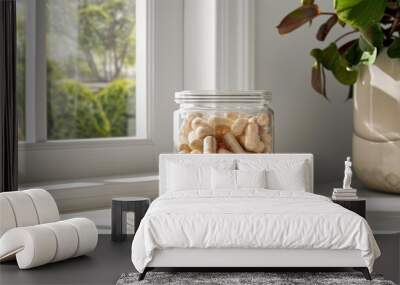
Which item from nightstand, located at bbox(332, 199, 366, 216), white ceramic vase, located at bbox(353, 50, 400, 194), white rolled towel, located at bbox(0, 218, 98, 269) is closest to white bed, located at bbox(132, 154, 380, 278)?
white rolled towel, located at bbox(0, 218, 98, 269)

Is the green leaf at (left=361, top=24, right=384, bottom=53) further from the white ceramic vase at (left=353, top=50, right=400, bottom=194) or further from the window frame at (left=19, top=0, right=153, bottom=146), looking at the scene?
the window frame at (left=19, top=0, right=153, bottom=146)

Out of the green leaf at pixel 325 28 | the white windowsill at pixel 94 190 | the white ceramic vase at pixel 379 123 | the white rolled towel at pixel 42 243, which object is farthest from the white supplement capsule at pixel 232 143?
the white rolled towel at pixel 42 243

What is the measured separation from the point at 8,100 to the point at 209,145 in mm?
1237

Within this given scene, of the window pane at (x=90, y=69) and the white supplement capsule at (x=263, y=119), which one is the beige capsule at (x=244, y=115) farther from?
the window pane at (x=90, y=69)

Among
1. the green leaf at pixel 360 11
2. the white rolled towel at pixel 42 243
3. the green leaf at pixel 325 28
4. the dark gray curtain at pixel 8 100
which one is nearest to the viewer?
the white rolled towel at pixel 42 243

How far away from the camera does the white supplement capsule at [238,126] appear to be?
4.66 m

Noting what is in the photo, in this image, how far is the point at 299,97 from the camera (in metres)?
5.54

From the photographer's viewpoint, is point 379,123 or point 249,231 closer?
point 249,231

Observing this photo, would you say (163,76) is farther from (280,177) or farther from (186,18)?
(280,177)

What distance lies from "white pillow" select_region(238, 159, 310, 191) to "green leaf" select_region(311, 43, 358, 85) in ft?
2.49

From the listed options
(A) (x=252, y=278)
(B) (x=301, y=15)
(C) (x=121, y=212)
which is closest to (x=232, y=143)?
(C) (x=121, y=212)

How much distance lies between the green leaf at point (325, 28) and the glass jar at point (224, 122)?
0.66 m

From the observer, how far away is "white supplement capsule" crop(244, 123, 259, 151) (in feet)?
15.2

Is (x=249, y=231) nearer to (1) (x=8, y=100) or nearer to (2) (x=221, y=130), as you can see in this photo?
(2) (x=221, y=130)
